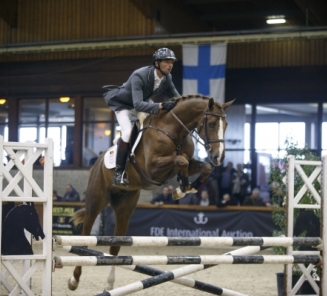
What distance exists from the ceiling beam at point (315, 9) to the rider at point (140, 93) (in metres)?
8.32

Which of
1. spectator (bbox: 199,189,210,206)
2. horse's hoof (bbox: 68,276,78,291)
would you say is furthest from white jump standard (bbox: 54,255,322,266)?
spectator (bbox: 199,189,210,206)

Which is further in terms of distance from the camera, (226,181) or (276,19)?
(276,19)

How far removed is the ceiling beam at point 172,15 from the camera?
15211 mm

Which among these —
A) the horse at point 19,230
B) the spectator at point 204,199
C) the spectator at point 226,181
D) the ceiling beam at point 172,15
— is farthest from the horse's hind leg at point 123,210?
the ceiling beam at point 172,15

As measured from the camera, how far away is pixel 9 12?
17.1 metres

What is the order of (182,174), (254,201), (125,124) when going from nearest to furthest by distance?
(182,174)
(125,124)
(254,201)

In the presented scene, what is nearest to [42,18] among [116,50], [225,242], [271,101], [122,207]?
[116,50]

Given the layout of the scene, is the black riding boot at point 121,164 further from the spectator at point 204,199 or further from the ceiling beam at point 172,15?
the ceiling beam at point 172,15

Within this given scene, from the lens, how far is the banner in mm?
12109

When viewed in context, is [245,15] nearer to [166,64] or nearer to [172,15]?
[172,15]

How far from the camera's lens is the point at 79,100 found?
56.1 feet

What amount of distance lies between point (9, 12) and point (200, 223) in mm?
8129

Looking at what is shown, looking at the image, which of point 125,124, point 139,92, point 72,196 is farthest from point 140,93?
point 72,196

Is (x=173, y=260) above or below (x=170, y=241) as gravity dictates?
below
